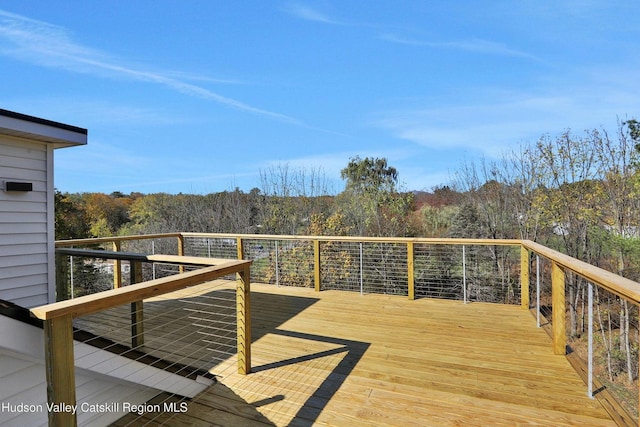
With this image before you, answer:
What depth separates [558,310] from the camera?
282 centimetres

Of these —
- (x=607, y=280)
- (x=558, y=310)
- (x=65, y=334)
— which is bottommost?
(x=558, y=310)

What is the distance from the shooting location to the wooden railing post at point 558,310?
2766mm

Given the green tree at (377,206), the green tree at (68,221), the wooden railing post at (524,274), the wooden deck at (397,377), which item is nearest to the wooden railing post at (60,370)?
the wooden deck at (397,377)

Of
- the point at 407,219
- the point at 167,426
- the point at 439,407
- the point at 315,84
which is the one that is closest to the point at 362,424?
the point at 439,407

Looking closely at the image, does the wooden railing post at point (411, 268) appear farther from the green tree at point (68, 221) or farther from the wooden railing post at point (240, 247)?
the green tree at point (68, 221)

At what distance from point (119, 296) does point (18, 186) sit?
259 cm

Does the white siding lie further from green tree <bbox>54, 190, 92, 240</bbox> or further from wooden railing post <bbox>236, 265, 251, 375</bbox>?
green tree <bbox>54, 190, 92, 240</bbox>

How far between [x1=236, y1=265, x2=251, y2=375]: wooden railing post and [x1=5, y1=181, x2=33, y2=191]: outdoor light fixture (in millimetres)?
2428

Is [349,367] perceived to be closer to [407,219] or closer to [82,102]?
[407,219]

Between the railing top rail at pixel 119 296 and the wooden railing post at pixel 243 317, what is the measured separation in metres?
0.18

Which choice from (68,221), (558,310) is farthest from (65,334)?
(68,221)

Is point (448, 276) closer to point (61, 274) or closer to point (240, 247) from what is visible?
point (240, 247)

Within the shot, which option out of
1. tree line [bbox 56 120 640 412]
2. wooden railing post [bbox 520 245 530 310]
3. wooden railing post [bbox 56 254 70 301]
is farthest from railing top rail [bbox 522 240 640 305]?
wooden railing post [bbox 56 254 70 301]

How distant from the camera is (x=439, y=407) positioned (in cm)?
210
